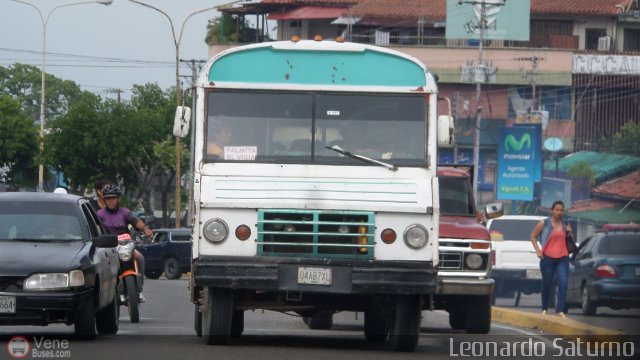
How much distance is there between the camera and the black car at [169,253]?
42875 millimetres

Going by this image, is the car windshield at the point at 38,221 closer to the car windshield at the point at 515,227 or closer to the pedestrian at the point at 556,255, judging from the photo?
the pedestrian at the point at 556,255

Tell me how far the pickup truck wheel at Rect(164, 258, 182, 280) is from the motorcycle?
81.8 feet

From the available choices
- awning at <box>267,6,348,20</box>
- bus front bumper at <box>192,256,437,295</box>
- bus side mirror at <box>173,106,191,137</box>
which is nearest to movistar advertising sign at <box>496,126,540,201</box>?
awning at <box>267,6,348,20</box>

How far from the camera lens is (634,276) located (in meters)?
22.5

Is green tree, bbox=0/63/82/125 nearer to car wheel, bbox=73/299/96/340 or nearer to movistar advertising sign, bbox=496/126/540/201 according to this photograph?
movistar advertising sign, bbox=496/126/540/201

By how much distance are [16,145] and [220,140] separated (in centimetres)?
6127

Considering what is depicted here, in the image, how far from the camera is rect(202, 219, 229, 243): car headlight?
12609 millimetres

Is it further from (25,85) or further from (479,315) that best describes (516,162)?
(25,85)

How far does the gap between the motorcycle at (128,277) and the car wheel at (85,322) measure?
9.21 ft

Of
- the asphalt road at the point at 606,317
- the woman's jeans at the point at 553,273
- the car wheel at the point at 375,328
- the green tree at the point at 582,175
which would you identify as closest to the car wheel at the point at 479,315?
the car wheel at the point at 375,328

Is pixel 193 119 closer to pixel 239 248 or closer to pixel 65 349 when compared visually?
pixel 239 248

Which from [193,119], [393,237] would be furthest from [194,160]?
[393,237]
